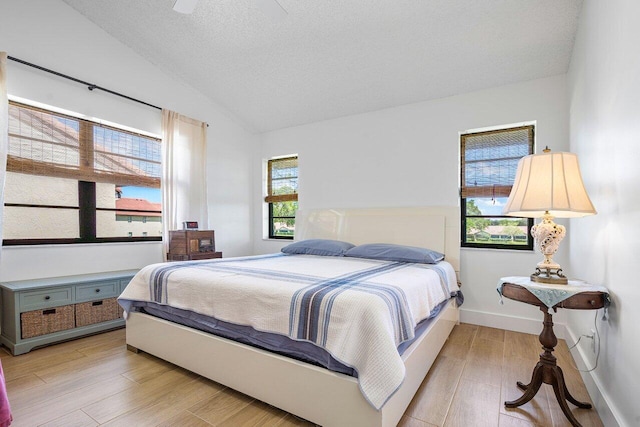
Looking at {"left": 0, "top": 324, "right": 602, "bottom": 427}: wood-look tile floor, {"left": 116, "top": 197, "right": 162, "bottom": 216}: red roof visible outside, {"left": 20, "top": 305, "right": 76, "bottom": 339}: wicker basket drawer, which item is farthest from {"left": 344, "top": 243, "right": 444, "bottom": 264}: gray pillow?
{"left": 20, "top": 305, "right": 76, "bottom": 339}: wicker basket drawer

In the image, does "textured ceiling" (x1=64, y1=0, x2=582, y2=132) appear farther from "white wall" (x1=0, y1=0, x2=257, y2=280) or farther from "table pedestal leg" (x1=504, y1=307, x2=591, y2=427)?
"table pedestal leg" (x1=504, y1=307, x2=591, y2=427)

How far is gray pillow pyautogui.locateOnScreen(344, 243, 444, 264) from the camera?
112 inches

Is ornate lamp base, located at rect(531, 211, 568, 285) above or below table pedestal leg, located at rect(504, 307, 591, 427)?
above

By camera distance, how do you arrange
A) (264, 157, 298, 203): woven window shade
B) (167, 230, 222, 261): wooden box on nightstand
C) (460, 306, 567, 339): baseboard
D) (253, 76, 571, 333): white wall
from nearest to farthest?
(460, 306, 567, 339): baseboard
(253, 76, 571, 333): white wall
(167, 230, 222, 261): wooden box on nightstand
(264, 157, 298, 203): woven window shade

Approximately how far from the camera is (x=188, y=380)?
6.78 ft

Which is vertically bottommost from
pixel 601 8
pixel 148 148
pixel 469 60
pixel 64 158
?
pixel 64 158

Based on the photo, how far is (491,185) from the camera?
3.25 meters

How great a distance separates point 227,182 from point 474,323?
12.3 feet

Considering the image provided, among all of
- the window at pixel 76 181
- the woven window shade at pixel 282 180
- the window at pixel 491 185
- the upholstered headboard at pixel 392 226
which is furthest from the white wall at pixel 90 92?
the window at pixel 491 185

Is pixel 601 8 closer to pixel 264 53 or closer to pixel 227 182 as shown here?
pixel 264 53

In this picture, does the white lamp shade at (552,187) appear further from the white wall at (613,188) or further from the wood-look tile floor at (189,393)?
the wood-look tile floor at (189,393)

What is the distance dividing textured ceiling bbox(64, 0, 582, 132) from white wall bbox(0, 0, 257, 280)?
0.21m

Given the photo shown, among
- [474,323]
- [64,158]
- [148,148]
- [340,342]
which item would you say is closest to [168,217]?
[148,148]

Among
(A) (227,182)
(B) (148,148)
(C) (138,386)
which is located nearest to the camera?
(C) (138,386)
